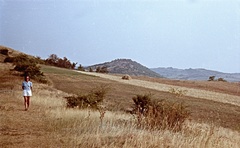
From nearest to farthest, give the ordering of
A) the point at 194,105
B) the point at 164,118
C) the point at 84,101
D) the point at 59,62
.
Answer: the point at 164,118 → the point at 84,101 → the point at 194,105 → the point at 59,62

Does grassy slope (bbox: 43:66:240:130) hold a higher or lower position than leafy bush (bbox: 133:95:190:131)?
lower

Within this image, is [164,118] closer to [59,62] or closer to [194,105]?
[194,105]

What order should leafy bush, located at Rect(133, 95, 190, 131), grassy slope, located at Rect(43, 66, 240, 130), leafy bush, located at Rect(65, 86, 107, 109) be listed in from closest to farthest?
leafy bush, located at Rect(133, 95, 190, 131), leafy bush, located at Rect(65, 86, 107, 109), grassy slope, located at Rect(43, 66, 240, 130)

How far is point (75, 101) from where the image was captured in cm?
1834

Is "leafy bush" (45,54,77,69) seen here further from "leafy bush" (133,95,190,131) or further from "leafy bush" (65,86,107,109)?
"leafy bush" (133,95,190,131)

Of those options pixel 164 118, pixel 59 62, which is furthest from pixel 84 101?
pixel 59 62

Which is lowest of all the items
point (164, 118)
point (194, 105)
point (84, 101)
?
point (194, 105)

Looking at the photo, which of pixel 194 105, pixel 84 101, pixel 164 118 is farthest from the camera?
pixel 194 105

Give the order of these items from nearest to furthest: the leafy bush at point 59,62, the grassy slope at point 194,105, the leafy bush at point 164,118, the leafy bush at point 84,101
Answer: the leafy bush at point 164,118, the leafy bush at point 84,101, the grassy slope at point 194,105, the leafy bush at point 59,62

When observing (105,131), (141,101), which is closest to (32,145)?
(105,131)

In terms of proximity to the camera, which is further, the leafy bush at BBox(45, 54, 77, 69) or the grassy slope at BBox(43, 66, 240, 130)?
the leafy bush at BBox(45, 54, 77, 69)

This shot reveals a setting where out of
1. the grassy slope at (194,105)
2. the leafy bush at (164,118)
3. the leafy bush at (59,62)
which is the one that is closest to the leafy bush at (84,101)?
the grassy slope at (194,105)

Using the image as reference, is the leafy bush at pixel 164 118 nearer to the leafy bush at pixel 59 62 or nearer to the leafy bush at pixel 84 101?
the leafy bush at pixel 84 101

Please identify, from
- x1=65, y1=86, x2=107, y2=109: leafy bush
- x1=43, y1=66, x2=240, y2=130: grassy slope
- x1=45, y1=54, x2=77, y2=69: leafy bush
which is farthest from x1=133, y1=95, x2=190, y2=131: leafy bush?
x1=45, y1=54, x2=77, y2=69: leafy bush
